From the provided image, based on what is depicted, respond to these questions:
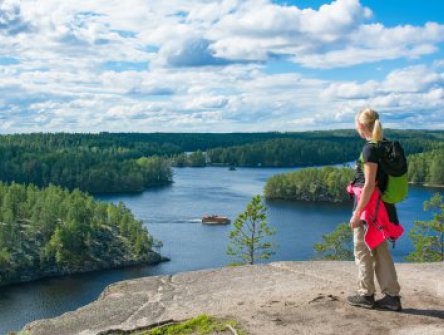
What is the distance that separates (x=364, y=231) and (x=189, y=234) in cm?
6004

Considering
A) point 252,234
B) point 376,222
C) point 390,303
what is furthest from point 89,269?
point 376,222

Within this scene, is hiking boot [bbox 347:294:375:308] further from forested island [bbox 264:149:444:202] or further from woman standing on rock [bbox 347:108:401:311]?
forested island [bbox 264:149:444:202]

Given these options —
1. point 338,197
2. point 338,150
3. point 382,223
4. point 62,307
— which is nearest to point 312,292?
point 382,223

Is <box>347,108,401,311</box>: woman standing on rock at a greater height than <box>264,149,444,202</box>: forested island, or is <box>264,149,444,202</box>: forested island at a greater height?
<box>347,108,401,311</box>: woman standing on rock

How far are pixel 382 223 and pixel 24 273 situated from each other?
55793mm

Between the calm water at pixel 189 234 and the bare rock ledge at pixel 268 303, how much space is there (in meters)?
33.2

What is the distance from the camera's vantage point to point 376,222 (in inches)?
269

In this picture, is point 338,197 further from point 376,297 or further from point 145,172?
point 376,297

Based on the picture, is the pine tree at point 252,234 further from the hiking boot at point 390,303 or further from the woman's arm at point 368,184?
the woman's arm at point 368,184

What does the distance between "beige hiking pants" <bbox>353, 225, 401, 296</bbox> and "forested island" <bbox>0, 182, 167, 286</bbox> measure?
172 ft

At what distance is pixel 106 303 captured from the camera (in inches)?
311

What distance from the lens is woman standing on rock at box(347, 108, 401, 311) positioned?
661 cm

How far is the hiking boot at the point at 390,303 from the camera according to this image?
6855 mm

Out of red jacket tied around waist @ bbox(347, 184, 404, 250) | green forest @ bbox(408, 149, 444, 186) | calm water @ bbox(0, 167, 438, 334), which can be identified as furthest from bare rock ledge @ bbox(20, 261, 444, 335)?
green forest @ bbox(408, 149, 444, 186)
